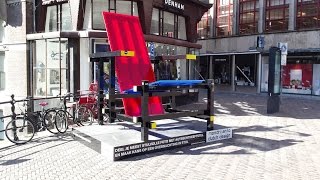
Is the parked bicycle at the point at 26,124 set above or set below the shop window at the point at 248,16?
below

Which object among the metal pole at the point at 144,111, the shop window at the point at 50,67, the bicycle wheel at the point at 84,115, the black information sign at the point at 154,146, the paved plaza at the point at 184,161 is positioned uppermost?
the shop window at the point at 50,67

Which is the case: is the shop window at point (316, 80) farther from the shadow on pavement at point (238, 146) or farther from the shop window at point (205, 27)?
the shadow on pavement at point (238, 146)

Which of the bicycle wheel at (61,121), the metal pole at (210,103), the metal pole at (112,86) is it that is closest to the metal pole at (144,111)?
the metal pole at (112,86)

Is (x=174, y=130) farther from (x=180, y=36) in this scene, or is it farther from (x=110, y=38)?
(x=180, y=36)

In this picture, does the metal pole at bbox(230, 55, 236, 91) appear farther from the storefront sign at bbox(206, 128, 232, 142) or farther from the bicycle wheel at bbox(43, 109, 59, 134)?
the bicycle wheel at bbox(43, 109, 59, 134)

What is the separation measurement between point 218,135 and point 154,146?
2.00 m

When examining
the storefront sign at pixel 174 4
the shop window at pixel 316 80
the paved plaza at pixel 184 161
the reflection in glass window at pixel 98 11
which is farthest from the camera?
the shop window at pixel 316 80

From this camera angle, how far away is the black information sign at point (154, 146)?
6886 millimetres

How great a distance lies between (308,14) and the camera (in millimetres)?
23297

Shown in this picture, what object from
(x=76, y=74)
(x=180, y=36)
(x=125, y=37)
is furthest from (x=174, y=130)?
(x=180, y=36)

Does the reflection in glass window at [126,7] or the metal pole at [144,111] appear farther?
the reflection in glass window at [126,7]

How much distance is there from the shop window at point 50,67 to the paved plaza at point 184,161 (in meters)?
5.91

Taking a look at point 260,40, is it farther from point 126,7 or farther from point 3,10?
point 3,10

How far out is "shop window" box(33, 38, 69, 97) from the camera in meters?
14.7
